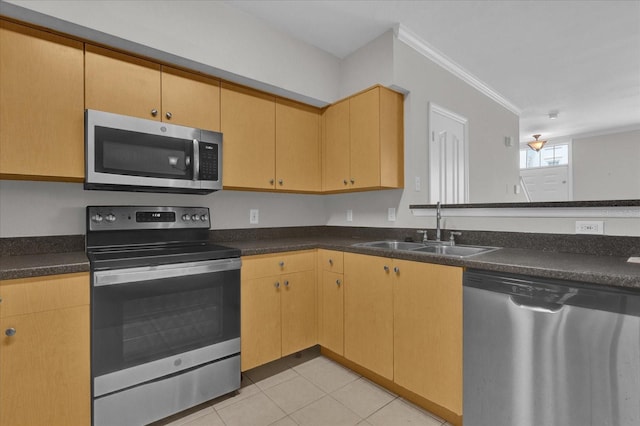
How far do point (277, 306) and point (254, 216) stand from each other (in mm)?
849

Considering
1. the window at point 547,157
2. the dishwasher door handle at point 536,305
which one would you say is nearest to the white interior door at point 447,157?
the dishwasher door handle at point 536,305

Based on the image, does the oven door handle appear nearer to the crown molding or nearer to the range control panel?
the range control panel

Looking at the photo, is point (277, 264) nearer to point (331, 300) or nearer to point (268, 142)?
point (331, 300)

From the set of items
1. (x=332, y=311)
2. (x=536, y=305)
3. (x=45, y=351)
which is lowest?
(x=332, y=311)

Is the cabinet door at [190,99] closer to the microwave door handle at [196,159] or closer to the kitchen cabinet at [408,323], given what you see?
the microwave door handle at [196,159]

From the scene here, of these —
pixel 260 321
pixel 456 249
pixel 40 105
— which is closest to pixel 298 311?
pixel 260 321

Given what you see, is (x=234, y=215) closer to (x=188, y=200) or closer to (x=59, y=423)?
(x=188, y=200)

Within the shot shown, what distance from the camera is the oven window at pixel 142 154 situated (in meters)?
1.71

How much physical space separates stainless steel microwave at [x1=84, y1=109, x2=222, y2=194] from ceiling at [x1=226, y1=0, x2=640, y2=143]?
1.02 m

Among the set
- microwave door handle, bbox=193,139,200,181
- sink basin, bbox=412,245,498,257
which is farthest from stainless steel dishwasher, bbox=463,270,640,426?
microwave door handle, bbox=193,139,200,181

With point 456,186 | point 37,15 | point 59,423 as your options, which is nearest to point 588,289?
point 456,186

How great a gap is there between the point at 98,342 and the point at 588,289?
2.15 meters

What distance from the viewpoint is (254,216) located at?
8.77 feet

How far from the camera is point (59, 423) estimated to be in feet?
4.56
